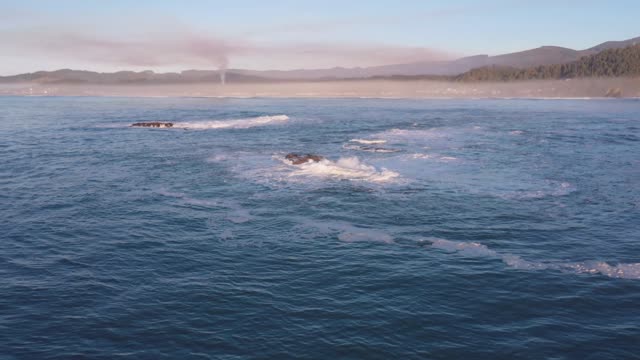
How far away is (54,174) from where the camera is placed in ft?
138

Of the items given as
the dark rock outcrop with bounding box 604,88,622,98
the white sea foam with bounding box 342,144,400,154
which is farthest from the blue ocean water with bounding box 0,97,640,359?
the dark rock outcrop with bounding box 604,88,622,98

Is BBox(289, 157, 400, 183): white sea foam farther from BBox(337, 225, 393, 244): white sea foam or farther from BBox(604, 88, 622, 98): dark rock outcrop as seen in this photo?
BBox(604, 88, 622, 98): dark rock outcrop

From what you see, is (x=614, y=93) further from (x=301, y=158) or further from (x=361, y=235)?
(x=361, y=235)

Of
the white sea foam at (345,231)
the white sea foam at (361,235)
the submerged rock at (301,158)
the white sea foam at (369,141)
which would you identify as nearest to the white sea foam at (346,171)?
the submerged rock at (301,158)

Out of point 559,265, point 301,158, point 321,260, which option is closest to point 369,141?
point 301,158

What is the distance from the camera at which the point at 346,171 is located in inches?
1657

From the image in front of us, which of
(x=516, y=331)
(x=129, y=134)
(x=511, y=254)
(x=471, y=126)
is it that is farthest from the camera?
(x=471, y=126)

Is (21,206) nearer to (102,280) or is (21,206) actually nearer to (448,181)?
(102,280)

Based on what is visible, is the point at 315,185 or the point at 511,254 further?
the point at 315,185

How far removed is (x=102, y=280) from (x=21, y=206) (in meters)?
14.3

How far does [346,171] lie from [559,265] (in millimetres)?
21951

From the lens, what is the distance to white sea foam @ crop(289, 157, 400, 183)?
129 feet

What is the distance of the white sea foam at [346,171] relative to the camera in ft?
129

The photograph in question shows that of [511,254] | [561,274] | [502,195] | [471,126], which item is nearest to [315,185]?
[502,195]
